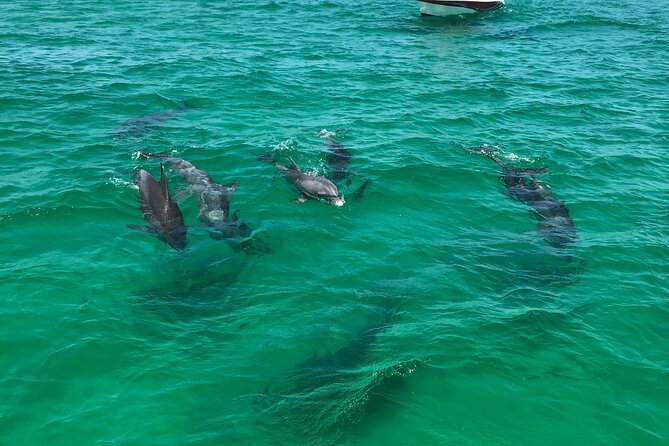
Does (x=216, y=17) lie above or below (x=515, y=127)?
above

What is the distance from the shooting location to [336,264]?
51.6 feet

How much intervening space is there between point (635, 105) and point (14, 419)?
27130mm

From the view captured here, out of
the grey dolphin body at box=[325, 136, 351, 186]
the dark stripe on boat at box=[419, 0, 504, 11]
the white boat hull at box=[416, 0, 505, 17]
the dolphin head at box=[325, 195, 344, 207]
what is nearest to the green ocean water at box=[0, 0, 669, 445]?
the grey dolphin body at box=[325, 136, 351, 186]

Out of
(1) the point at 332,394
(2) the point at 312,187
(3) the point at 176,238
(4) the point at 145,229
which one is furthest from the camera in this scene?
(2) the point at 312,187

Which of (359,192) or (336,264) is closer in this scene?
(336,264)

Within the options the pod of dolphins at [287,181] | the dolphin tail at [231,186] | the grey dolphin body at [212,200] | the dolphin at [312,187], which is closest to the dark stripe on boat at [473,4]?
the pod of dolphins at [287,181]

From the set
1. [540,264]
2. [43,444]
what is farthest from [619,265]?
[43,444]

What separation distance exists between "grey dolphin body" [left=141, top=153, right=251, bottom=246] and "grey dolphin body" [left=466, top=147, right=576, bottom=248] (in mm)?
8878

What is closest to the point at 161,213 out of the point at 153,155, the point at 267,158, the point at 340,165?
the point at 153,155

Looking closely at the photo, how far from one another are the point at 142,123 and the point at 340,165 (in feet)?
27.7

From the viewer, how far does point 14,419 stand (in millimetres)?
10828

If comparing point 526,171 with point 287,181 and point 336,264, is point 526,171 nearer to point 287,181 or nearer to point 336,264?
point 287,181

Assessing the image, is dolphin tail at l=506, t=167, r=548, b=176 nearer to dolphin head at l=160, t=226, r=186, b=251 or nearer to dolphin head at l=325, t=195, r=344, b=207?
dolphin head at l=325, t=195, r=344, b=207

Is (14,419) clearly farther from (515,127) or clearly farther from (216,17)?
(216,17)
